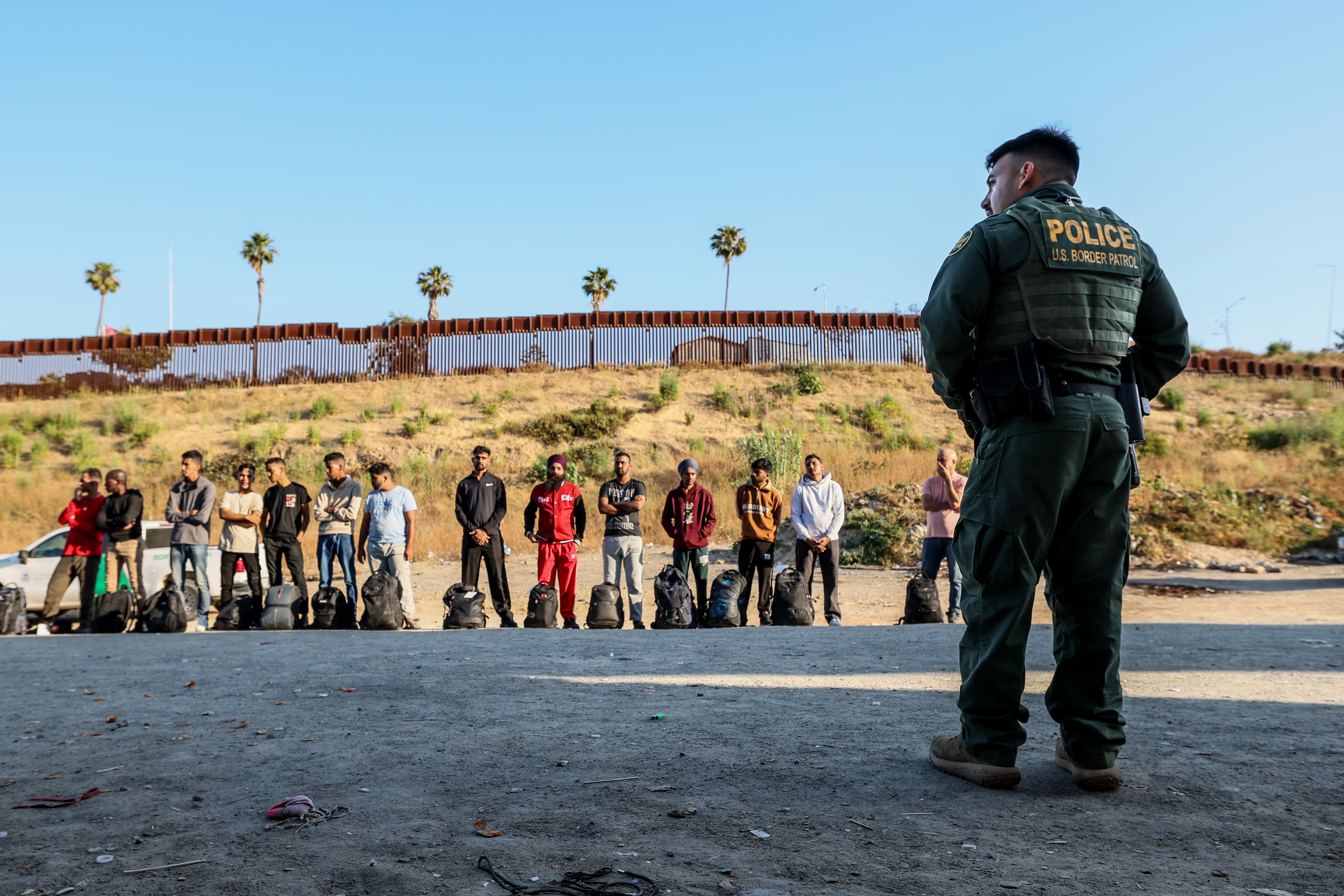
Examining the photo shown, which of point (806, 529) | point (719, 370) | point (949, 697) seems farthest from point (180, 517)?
point (719, 370)

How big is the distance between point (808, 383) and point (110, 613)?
82.5 ft

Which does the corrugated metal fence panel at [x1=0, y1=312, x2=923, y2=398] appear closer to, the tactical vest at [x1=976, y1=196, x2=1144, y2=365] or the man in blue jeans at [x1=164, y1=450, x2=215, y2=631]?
the man in blue jeans at [x1=164, y1=450, x2=215, y2=631]

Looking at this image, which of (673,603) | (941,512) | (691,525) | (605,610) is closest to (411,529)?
(605,610)

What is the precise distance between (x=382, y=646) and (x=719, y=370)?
27.4 m

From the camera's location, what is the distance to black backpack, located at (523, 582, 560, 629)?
955 cm

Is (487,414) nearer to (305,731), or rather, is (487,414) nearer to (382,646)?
(382,646)

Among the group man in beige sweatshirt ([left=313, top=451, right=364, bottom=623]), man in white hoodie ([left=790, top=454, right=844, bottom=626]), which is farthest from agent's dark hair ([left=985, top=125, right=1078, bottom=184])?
man in beige sweatshirt ([left=313, top=451, right=364, bottom=623])

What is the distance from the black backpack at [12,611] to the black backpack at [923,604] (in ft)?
31.8

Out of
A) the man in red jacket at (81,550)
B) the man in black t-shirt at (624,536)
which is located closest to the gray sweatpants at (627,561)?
the man in black t-shirt at (624,536)

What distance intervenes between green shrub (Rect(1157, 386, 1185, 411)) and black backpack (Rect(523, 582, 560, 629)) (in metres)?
28.2

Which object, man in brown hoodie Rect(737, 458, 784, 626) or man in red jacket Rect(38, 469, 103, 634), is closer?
man in brown hoodie Rect(737, 458, 784, 626)

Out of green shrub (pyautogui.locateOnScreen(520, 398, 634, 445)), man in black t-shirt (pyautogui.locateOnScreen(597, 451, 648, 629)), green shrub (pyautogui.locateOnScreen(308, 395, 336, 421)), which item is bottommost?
man in black t-shirt (pyautogui.locateOnScreen(597, 451, 648, 629))

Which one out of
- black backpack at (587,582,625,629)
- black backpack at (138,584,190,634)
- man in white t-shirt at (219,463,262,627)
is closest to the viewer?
black backpack at (587,582,625,629)

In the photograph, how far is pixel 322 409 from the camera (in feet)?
100
